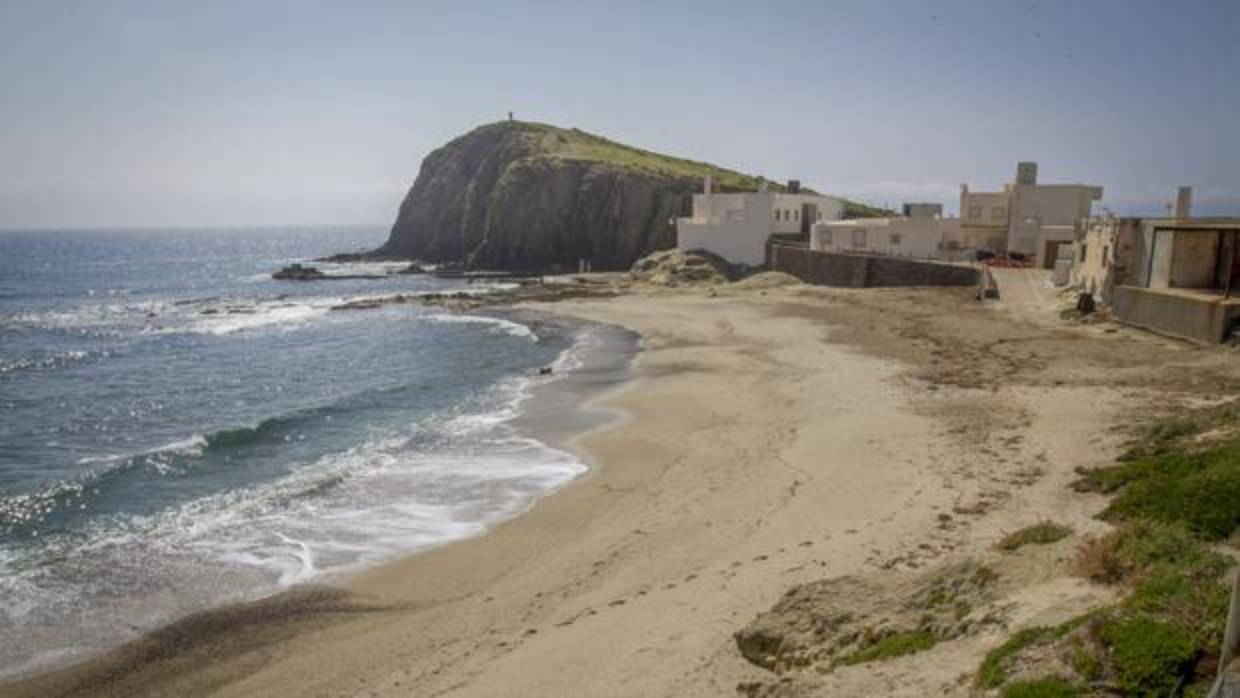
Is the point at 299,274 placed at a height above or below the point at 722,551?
above

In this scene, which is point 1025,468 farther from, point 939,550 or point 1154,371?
point 1154,371

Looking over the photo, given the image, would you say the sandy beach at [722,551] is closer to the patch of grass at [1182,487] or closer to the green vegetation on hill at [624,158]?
the patch of grass at [1182,487]

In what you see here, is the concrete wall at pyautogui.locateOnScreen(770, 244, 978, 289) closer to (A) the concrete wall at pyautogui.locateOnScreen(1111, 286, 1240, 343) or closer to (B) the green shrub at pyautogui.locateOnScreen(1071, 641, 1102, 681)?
(A) the concrete wall at pyautogui.locateOnScreen(1111, 286, 1240, 343)

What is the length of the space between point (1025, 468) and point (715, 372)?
1558 centimetres

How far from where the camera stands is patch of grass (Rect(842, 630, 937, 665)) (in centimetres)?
785

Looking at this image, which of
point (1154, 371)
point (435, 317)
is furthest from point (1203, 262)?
point (435, 317)

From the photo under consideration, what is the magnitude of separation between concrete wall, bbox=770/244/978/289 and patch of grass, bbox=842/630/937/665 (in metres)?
38.3

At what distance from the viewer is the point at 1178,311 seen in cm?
2709

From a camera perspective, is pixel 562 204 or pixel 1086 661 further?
pixel 562 204

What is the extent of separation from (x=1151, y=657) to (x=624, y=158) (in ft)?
292

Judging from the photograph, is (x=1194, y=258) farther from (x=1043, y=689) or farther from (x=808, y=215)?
(x=808, y=215)

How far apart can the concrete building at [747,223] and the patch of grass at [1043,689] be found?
55.8 meters

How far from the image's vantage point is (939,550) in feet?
38.2

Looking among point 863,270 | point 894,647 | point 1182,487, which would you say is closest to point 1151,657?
point 894,647
